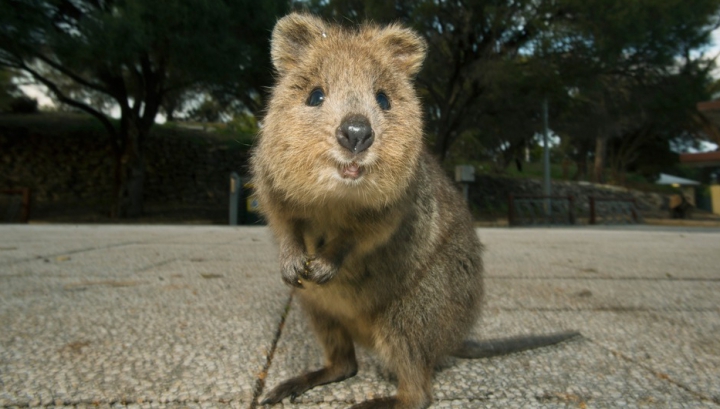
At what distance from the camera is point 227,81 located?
14.9m

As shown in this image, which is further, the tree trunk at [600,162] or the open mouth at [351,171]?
the tree trunk at [600,162]

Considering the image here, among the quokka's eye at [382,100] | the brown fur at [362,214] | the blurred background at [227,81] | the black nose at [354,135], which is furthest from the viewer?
the blurred background at [227,81]

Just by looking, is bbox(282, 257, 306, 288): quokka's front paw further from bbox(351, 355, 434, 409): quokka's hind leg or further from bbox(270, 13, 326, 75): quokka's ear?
bbox(270, 13, 326, 75): quokka's ear

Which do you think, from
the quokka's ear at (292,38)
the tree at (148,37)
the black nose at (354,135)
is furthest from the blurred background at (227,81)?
the black nose at (354,135)

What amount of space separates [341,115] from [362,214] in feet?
1.15

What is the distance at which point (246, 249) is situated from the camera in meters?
6.53

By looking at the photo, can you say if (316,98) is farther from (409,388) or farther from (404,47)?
(409,388)

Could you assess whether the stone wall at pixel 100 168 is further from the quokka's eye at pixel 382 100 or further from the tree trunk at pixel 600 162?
the quokka's eye at pixel 382 100

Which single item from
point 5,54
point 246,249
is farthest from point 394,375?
point 5,54

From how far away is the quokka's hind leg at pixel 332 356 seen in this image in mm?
2094

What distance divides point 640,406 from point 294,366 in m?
1.30

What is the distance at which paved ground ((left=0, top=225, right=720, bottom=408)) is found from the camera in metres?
1.94

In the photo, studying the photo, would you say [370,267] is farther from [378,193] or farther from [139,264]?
[139,264]

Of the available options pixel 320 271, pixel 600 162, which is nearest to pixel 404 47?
pixel 320 271
